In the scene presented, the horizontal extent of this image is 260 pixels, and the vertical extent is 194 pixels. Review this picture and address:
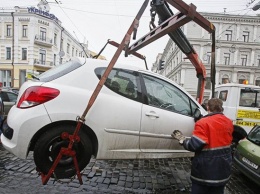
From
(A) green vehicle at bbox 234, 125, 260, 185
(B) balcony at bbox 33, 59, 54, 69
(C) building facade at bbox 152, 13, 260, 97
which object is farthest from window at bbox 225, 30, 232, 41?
(A) green vehicle at bbox 234, 125, 260, 185

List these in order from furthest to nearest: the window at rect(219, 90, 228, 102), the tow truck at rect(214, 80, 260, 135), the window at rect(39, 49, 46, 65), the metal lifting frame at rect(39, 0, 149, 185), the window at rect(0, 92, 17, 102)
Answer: the window at rect(39, 49, 46, 65)
the window at rect(0, 92, 17, 102)
the window at rect(219, 90, 228, 102)
the tow truck at rect(214, 80, 260, 135)
the metal lifting frame at rect(39, 0, 149, 185)

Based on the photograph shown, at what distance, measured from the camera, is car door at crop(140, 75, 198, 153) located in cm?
327

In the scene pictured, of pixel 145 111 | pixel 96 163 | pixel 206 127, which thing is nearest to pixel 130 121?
pixel 145 111

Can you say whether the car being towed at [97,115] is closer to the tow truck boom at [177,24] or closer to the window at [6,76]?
the tow truck boom at [177,24]

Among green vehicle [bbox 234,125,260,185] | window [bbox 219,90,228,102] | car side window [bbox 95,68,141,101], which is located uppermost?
car side window [bbox 95,68,141,101]

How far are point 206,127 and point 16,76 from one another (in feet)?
119

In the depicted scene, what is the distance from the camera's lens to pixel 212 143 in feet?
8.46

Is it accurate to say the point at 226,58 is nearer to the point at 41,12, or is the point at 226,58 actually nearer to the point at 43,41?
the point at 43,41

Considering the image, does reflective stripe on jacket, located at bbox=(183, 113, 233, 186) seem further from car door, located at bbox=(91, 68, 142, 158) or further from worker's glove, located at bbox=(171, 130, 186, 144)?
car door, located at bbox=(91, 68, 142, 158)

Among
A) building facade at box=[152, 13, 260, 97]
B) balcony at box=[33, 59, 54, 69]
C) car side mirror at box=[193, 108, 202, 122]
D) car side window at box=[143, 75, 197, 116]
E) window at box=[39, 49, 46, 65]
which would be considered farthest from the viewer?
building facade at box=[152, 13, 260, 97]

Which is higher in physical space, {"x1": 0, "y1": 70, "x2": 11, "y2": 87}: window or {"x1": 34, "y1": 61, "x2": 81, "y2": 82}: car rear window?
{"x1": 34, "y1": 61, "x2": 81, "y2": 82}: car rear window

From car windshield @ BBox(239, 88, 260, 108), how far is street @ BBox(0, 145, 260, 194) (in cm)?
263

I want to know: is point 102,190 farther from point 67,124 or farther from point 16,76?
point 16,76

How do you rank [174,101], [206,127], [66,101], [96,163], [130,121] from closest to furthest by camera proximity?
1. [206,127]
2. [66,101]
3. [130,121]
4. [174,101]
5. [96,163]
